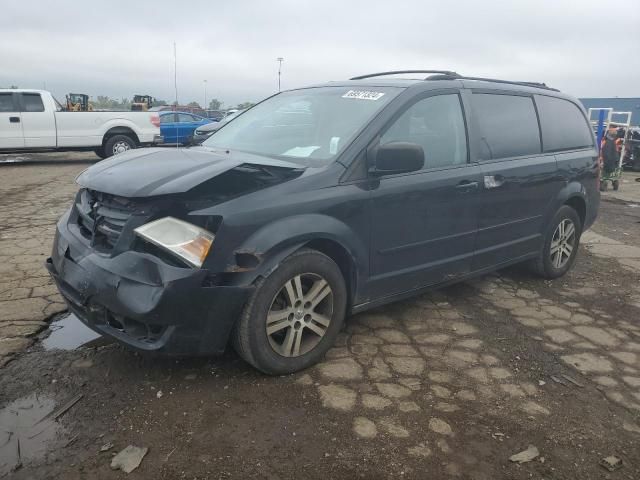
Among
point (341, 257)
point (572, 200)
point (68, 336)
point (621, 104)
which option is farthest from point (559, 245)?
A: point (621, 104)

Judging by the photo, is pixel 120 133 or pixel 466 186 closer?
pixel 466 186

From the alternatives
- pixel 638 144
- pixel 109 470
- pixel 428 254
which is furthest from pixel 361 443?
pixel 638 144

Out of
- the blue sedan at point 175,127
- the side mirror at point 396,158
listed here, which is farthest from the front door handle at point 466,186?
the blue sedan at point 175,127

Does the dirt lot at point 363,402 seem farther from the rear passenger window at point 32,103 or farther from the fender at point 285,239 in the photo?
the rear passenger window at point 32,103

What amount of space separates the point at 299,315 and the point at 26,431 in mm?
1458

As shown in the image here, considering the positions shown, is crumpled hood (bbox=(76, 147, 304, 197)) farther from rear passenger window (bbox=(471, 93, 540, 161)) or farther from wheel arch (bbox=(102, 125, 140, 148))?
wheel arch (bbox=(102, 125, 140, 148))

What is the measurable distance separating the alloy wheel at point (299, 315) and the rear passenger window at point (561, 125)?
2.70m

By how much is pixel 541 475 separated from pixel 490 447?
0.25 m

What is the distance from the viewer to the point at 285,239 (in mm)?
2775

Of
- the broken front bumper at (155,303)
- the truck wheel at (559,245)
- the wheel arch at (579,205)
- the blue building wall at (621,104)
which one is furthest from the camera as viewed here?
the blue building wall at (621,104)

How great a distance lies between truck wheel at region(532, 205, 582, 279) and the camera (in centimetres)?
476

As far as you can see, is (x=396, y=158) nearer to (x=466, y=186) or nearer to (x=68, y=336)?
(x=466, y=186)

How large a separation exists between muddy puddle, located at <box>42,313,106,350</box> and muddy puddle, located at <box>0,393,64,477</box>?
23.1 inches

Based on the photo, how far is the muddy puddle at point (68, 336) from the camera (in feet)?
10.9
